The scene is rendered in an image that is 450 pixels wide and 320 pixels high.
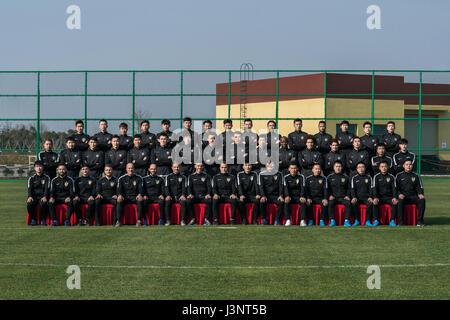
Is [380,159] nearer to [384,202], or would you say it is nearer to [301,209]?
[384,202]

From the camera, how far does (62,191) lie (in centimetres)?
1223

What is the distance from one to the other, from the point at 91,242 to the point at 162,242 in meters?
1.19

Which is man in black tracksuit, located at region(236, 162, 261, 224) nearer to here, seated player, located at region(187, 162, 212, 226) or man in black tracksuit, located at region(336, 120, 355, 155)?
seated player, located at region(187, 162, 212, 226)

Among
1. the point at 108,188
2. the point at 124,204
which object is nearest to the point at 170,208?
the point at 124,204

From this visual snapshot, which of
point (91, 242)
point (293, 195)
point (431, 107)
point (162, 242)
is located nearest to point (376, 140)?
point (293, 195)

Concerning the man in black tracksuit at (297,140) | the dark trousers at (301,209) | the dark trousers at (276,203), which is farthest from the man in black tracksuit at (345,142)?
the dark trousers at (276,203)

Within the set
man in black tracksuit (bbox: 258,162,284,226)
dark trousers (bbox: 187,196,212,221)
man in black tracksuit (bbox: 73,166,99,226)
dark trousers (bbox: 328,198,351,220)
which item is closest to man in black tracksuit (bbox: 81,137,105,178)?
man in black tracksuit (bbox: 73,166,99,226)

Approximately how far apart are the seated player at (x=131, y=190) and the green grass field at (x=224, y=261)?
0.71 metres

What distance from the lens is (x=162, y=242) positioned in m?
9.55

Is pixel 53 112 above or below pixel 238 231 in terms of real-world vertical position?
above

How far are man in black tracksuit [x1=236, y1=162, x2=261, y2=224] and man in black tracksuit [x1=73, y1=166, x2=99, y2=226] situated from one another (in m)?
3.15

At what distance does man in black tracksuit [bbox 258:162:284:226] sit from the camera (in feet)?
39.9

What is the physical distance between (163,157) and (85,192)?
200 centimetres
